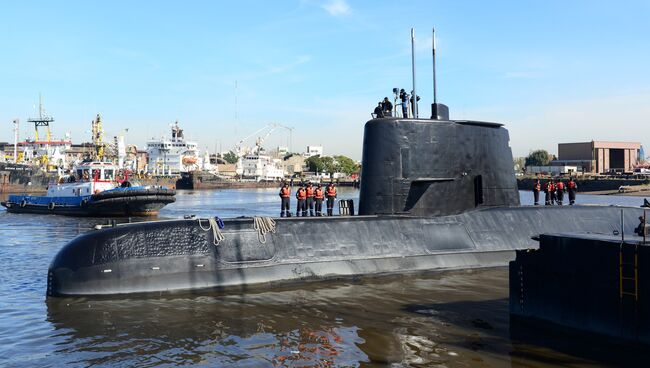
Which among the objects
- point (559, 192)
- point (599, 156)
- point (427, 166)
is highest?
point (599, 156)

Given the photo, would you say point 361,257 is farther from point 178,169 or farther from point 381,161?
point 178,169

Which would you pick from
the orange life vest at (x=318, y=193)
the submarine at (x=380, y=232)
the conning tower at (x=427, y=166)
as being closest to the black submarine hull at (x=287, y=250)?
the submarine at (x=380, y=232)

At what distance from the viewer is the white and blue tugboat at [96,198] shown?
117 feet

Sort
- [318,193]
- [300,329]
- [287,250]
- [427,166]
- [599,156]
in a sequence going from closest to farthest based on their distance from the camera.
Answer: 1. [300,329]
2. [287,250]
3. [427,166]
4. [318,193]
5. [599,156]

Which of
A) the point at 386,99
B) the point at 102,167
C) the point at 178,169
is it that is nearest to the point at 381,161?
the point at 386,99

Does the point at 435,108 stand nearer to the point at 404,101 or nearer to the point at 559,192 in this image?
the point at 404,101

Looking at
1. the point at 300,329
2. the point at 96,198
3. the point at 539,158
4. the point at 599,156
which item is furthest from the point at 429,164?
the point at 539,158

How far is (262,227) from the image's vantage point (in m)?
Result: 12.8

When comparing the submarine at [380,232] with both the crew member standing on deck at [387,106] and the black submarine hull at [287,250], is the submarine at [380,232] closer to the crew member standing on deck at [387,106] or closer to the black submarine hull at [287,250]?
the black submarine hull at [287,250]

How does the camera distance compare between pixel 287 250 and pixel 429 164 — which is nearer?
pixel 287 250

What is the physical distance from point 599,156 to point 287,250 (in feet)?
341

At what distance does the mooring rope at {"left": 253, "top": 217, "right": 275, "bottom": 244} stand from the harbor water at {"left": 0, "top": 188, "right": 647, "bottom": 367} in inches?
42.0

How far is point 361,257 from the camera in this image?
13.2 metres

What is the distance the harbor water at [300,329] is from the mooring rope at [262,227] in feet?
3.50
